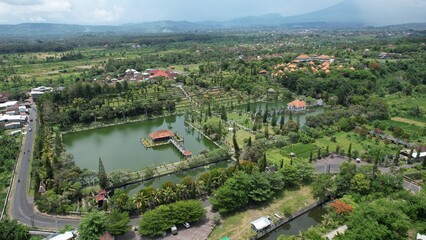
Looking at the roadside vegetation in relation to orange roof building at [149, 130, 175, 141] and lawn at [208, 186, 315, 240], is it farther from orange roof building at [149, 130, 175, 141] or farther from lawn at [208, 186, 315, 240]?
orange roof building at [149, 130, 175, 141]

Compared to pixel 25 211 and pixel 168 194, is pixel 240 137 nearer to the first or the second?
pixel 168 194

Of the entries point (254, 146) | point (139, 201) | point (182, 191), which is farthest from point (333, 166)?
point (139, 201)

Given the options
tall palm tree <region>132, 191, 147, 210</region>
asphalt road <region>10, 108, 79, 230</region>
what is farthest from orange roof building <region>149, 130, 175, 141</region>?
tall palm tree <region>132, 191, 147, 210</region>

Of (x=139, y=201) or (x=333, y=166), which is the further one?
(x=333, y=166)

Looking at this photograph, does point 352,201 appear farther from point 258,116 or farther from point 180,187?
point 258,116

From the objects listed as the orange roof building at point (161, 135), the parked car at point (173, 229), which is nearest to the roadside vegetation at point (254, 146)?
the parked car at point (173, 229)

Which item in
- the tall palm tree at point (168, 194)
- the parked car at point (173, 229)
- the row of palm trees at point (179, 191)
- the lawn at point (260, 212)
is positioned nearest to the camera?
the parked car at point (173, 229)

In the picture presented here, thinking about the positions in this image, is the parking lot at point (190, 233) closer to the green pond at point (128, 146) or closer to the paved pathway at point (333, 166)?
the green pond at point (128, 146)
